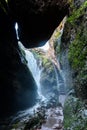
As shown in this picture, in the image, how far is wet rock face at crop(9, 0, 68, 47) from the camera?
729 centimetres

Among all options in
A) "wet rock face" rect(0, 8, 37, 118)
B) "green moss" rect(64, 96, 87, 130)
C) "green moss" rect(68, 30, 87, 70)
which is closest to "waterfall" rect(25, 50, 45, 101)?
"wet rock face" rect(0, 8, 37, 118)

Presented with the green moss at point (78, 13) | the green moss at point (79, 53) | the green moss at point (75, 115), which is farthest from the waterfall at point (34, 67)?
the green moss at point (75, 115)

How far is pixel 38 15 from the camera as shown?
7.90m

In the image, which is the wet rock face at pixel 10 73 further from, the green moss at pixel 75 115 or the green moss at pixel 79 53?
the green moss at pixel 75 115

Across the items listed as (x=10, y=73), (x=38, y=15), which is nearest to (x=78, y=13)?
(x=38, y=15)

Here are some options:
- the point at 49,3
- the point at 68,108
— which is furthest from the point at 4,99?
the point at 68,108

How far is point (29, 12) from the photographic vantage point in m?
7.84

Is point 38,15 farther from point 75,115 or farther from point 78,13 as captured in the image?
point 75,115

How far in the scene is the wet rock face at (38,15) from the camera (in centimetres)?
729

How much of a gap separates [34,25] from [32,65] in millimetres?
12874

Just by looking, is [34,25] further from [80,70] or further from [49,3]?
[80,70]

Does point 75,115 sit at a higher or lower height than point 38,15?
lower

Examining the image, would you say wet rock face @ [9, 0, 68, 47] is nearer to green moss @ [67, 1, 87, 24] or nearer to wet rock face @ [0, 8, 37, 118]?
wet rock face @ [0, 8, 37, 118]

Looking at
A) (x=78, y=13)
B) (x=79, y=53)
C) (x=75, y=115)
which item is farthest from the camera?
(x=78, y=13)
